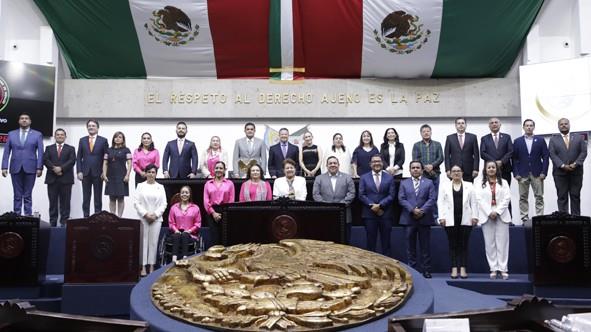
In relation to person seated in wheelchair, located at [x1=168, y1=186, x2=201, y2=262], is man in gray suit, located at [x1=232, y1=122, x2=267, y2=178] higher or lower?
higher

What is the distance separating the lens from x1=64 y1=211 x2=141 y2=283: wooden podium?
530 centimetres

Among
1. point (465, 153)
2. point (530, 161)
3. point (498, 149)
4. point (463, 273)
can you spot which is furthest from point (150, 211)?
point (530, 161)

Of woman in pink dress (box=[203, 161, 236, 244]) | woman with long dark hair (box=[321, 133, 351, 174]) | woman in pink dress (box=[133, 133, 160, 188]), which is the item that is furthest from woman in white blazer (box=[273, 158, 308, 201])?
woman in pink dress (box=[133, 133, 160, 188])

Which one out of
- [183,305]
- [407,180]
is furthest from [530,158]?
[183,305]

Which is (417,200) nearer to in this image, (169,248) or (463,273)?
(463,273)

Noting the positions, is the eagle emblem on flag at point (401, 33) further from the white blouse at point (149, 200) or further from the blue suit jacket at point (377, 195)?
the white blouse at point (149, 200)

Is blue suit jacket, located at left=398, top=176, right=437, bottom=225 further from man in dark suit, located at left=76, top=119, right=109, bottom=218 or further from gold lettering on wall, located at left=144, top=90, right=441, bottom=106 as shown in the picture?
man in dark suit, located at left=76, top=119, right=109, bottom=218

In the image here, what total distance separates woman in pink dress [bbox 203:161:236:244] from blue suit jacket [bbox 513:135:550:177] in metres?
4.70

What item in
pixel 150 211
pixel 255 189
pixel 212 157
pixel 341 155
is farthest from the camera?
pixel 341 155

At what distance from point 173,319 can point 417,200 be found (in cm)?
437

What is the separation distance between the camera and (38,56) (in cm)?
1016

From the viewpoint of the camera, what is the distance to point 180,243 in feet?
19.5

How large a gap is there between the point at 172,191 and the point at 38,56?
543 centimetres

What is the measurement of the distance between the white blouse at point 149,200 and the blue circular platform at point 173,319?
129 inches
